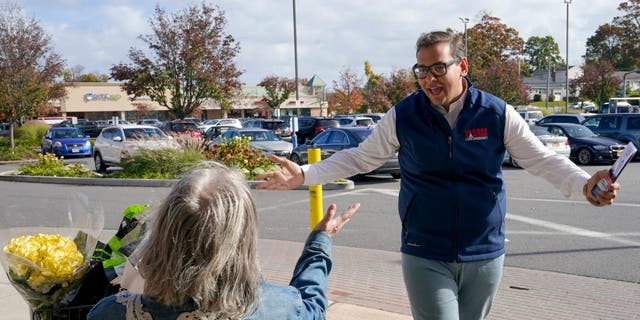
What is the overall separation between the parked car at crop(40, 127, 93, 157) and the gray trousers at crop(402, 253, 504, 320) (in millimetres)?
29674

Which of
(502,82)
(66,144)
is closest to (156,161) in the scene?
(66,144)

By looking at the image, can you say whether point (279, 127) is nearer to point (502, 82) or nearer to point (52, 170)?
point (502, 82)

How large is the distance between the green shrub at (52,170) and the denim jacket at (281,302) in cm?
1739

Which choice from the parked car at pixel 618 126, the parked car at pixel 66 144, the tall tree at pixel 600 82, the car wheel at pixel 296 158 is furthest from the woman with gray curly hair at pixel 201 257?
the tall tree at pixel 600 82

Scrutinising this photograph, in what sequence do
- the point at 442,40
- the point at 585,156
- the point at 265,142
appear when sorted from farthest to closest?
the point at 265,142 → the point at 585,156 → the point at 442,40

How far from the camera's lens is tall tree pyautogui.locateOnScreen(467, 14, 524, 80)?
57.8 metres

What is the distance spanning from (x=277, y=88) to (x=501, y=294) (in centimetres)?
6339

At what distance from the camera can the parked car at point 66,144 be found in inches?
1190

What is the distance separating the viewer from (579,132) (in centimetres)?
2128

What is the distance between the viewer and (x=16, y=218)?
3289 millimetres

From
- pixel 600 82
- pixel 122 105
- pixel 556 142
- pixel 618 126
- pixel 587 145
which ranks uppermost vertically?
pixel 600 82

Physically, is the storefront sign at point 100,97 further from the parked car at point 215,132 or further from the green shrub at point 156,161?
the green shrub at point 156,161

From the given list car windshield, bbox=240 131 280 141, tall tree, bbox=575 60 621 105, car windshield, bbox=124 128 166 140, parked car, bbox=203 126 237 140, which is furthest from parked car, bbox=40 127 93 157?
tall tree, bbox=575 60 621 105

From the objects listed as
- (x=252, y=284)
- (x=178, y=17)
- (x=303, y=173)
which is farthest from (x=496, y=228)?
(x=178, y=17)
